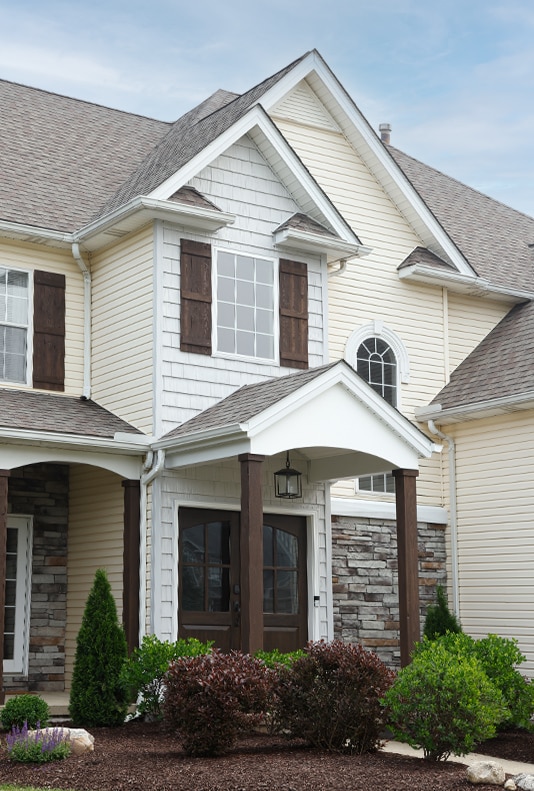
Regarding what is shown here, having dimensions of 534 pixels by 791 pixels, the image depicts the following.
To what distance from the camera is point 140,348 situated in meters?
13.9

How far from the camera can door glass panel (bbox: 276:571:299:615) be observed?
47.0 feet

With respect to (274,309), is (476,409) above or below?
below

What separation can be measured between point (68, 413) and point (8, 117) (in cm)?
576

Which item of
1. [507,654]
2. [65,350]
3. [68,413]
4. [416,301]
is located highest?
[416,301]

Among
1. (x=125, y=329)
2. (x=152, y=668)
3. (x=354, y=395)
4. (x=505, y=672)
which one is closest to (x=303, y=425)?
(x=354, y=395)

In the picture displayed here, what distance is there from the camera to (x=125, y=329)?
46.6 feet

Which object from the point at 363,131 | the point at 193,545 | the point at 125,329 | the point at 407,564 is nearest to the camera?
the point at 407,564

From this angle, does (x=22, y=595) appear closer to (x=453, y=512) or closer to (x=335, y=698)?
(x=335, y=698)

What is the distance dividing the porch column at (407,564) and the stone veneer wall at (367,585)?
2.17 m

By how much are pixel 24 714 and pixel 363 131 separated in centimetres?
980

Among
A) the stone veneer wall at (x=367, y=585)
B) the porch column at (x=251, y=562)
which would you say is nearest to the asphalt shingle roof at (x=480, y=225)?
the stone veneer wall at (x=367, y=585)

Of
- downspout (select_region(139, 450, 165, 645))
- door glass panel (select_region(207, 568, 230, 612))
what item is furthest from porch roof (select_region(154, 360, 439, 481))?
door glass panel (select_region(207, 568, 230, 612))

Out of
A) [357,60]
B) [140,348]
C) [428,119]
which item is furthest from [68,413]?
[428,119]

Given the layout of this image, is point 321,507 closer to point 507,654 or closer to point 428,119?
point 507,654
